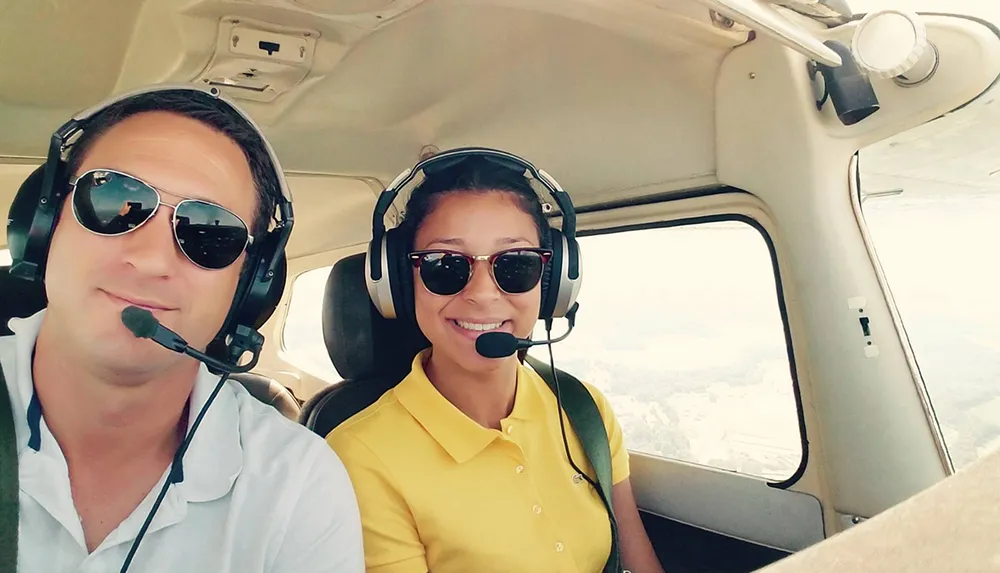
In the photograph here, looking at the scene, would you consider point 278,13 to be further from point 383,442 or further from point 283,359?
point 283,359

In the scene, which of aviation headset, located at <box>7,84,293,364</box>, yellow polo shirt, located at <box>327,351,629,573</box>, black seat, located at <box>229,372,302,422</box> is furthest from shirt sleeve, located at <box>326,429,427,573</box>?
black seat, located at <box>229,372,302,422</box>

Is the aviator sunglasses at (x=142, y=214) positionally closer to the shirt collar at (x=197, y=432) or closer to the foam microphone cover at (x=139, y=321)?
the foam microphone cover at (x=139, y=321)

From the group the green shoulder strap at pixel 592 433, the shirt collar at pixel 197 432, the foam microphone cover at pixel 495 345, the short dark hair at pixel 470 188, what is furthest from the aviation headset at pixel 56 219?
the green shoulder strap at pixel 592 433

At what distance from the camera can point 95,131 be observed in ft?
3.53

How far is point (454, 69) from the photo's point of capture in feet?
6.79

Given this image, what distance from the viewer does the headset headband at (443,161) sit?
4.44 ft

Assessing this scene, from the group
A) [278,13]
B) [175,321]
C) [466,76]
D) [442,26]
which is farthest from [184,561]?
[466,76]

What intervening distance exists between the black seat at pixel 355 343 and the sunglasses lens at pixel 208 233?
785 mm

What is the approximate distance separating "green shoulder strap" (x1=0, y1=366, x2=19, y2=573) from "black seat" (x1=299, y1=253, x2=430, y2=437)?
883mm

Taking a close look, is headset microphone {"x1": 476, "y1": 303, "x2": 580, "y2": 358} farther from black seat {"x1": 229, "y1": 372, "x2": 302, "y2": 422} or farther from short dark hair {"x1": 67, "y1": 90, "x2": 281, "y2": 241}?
black seat {"x1": 229, "y1": 372, "x2": 302, "y2": 422}

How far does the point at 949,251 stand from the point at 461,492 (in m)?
1.24

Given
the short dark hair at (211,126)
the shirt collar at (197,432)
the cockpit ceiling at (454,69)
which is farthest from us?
the cockpit ceiling at (454,69)

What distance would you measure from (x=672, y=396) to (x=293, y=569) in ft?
4.55

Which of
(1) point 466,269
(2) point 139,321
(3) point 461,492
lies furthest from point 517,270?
(2) point 139,321
